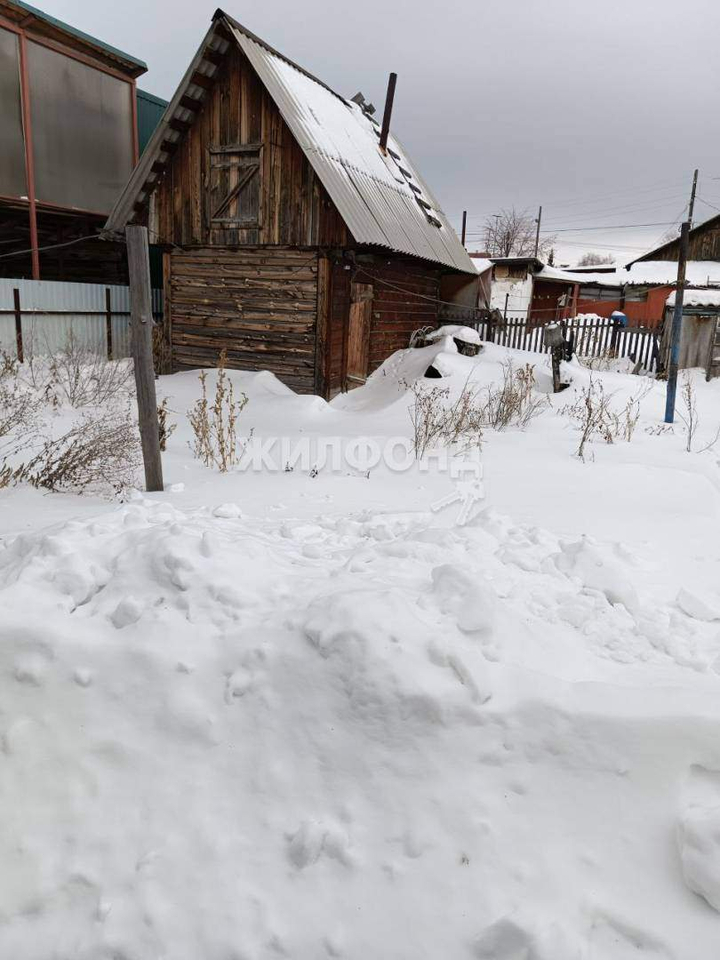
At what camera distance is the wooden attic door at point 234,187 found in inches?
430

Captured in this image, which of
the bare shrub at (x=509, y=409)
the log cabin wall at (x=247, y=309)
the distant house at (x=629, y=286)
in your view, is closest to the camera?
the bare shrub at (x=509, y=409)

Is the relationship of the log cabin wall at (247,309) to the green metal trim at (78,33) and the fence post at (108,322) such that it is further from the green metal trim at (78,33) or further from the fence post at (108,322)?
the green metal trim at (78,33)

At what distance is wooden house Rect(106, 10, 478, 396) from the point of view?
1056cm

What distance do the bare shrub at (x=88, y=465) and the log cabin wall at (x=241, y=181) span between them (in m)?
6.12

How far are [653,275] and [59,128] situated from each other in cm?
2668

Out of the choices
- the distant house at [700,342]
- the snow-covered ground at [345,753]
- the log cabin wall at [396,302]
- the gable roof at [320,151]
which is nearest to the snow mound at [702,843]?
the snow-covered ground at [345,753]

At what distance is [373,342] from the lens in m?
13.3

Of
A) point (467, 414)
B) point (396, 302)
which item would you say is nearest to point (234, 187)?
point (396, 302)

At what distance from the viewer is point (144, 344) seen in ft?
16.9

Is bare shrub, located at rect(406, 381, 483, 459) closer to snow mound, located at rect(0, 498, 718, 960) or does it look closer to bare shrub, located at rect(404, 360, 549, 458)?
bare shrub, located at rect(404, 360, 549, 458)

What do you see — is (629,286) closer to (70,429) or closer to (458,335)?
(458,335)

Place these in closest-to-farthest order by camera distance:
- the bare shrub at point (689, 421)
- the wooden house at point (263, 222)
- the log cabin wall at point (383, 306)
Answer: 1. the bare shrub at point (689, 421)
2. the wooden house at point (263, 222)
3. the log cabin wall at point (383, 306)

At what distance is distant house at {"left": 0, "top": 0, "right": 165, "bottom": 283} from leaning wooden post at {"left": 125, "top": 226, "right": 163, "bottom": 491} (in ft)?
25.8

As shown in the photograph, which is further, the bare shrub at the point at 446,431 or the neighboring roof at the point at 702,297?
the neighboring roof at the point at 702,297
